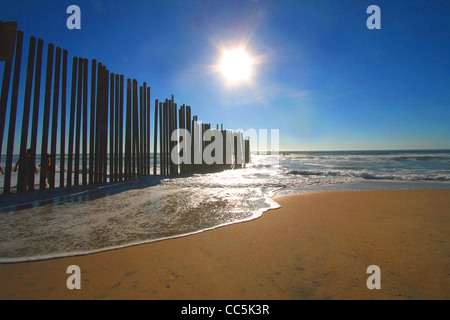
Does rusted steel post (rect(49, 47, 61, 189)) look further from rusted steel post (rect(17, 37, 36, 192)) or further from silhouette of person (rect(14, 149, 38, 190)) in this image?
rusted steel post (rect(17, 37, 36, 192))

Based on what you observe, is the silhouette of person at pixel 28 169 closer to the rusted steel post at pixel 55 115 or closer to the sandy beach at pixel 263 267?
the rusted steel post at pixel 55 115

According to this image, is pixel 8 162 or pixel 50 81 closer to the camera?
pixel 8 162

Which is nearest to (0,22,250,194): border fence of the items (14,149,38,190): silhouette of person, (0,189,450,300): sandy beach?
(14,149,38,190): silhouette of person

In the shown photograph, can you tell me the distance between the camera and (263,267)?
6.60 feet

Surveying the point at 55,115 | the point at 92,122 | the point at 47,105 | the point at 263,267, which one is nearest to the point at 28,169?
the point at 55,115

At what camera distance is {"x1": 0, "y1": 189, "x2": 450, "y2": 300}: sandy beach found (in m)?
1.66

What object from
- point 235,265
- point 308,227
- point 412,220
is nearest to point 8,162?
point 235,265

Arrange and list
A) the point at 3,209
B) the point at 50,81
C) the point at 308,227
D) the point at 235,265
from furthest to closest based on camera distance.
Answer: the point at 50,81
the point at 3,209
the point at 308,227
the point at 235,265

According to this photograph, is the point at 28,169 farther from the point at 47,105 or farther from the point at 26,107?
the point at 47,105

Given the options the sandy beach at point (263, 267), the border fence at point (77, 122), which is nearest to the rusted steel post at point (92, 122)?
the border fence at point (77, 122)
